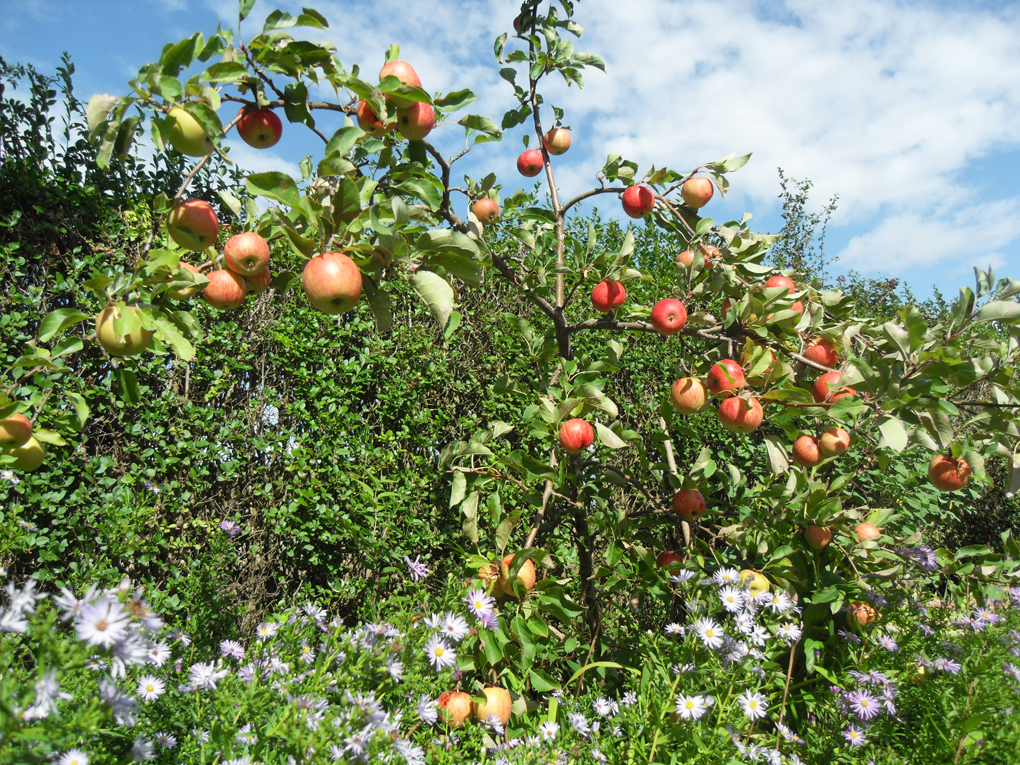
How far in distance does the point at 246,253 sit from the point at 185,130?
0.29 metres

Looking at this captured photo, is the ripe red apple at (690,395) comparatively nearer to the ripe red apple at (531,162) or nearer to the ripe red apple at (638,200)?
the ripe red apple at (638,200)

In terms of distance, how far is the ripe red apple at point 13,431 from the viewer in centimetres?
116

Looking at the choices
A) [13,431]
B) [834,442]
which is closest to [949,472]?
[834,442]

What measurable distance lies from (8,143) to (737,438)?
429 centimetres

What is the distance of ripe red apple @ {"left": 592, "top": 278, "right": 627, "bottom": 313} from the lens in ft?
6.66

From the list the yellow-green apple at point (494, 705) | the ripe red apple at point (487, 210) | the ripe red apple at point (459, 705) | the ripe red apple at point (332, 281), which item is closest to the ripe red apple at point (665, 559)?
the yellow-green apple at point (494, 705)

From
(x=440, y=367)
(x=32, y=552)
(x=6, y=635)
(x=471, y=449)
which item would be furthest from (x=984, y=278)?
(x=32, y=552)

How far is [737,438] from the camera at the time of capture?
3619 millimetres

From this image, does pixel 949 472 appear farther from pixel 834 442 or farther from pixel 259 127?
pixel 259 127

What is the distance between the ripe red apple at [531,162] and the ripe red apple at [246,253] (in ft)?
4.45

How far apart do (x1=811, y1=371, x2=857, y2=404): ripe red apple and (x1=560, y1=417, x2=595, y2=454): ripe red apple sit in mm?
751

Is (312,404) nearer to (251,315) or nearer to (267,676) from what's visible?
(251,315)

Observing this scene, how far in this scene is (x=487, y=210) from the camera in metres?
2.10

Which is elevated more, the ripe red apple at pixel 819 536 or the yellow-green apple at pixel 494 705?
the ripe red apple at pixel 819 536
